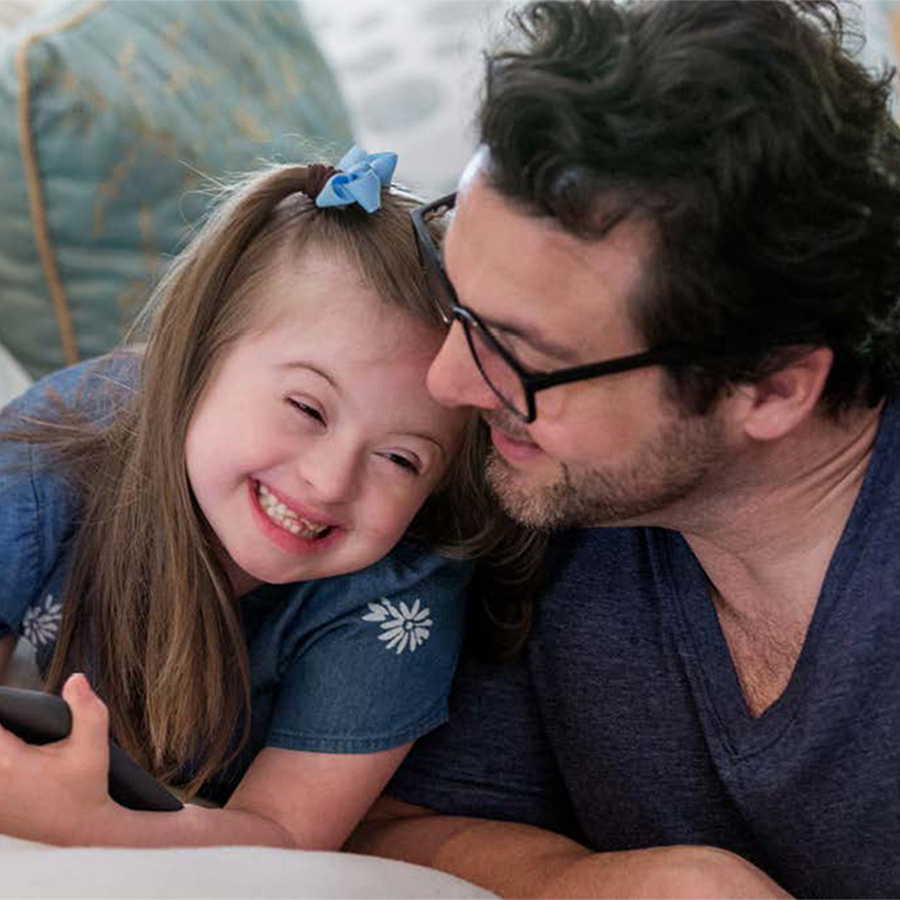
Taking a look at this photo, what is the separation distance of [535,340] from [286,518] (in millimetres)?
255

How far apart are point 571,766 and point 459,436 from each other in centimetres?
32

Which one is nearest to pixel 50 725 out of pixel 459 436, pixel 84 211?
pixel 459 436

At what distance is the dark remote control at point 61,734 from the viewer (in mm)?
1043

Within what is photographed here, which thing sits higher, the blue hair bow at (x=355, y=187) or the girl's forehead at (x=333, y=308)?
the blue hair bow at (x=355, y=187)

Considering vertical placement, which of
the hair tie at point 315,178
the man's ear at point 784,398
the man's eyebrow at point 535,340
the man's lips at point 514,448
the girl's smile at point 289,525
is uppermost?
the hair tie at point 315,178

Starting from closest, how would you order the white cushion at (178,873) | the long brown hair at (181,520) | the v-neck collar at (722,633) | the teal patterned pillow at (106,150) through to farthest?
the white cushion at (178,873)
the v-neck collar at (722,633)
the long brown hair at (181,520)
the teal patterned pillow at (106,150)

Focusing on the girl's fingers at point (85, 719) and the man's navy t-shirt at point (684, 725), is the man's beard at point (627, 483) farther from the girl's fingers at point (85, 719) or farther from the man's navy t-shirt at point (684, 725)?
the girl's fingers at point (85, 719)

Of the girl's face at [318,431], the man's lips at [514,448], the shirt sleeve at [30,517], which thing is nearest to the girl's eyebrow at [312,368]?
the girl's face at [318,431]

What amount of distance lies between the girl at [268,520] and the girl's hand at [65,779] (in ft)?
0.31

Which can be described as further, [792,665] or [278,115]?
[278,115]

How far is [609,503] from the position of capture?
3.74ft

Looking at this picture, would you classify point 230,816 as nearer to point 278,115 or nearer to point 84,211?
point 84,211

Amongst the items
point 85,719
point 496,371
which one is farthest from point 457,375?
point 85,719

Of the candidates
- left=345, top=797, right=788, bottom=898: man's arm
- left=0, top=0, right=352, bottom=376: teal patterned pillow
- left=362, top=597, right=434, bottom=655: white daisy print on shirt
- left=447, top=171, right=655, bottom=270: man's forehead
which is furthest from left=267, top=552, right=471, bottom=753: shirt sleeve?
left=0, top=0, right=352, bottom=376: teal patterned pillow
